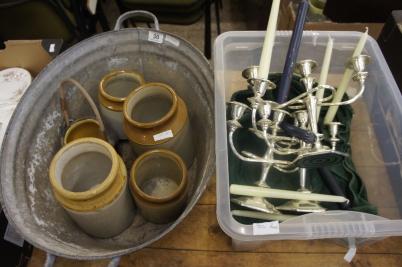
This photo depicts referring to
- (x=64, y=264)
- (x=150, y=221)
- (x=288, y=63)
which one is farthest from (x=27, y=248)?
(x=288, y=63)

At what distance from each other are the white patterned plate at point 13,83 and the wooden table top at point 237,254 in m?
0.41

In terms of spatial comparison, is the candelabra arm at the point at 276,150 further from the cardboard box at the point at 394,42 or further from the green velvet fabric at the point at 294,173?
the cardboard box at the point at 394,42

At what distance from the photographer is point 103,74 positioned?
25.3 inches

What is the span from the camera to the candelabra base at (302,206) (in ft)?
1.37

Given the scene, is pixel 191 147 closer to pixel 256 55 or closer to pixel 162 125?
pixel 162 125

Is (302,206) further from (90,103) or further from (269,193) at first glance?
(90,103)

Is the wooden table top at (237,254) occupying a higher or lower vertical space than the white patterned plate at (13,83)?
lower

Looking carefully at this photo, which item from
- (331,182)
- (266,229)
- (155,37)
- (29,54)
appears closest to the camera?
(266,229)

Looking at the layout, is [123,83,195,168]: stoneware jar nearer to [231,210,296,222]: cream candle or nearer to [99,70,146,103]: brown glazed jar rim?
[99,70,146,103]: brown glazed jar rim

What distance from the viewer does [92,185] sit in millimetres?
572

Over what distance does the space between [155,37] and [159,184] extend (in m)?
0.29

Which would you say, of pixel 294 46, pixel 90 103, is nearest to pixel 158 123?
pixel 90 103

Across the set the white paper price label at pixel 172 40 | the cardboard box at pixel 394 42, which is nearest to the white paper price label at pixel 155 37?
the white paper price label at pixel 172 40

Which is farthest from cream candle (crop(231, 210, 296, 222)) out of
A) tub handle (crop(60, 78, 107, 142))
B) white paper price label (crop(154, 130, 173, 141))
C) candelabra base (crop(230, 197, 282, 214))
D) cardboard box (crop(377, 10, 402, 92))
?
cardboard box (crop(377, 10, 402, 92))
